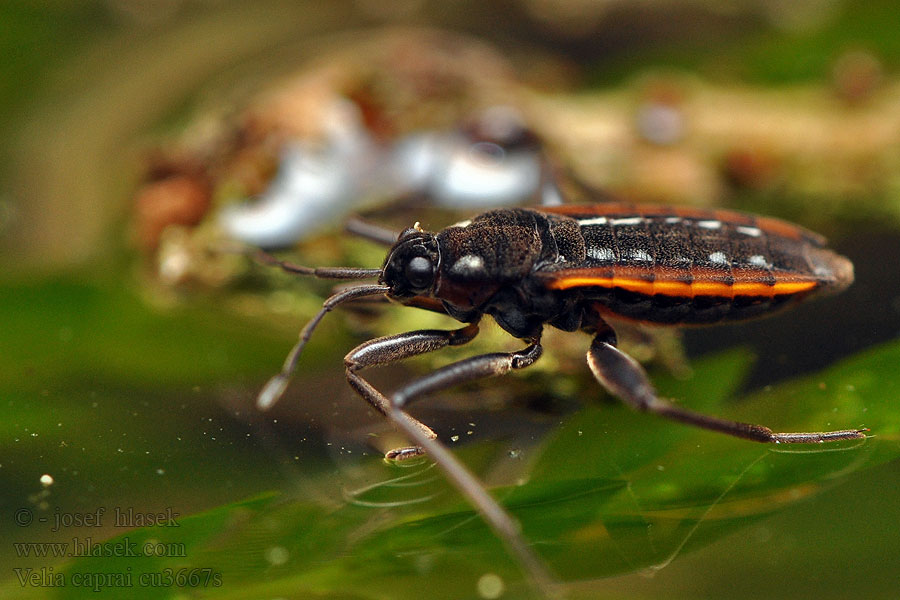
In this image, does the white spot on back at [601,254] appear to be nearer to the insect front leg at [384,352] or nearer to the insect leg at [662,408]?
the insect leg at [662,408]

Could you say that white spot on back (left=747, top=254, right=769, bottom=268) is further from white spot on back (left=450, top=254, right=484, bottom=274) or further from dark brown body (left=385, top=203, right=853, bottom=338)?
white spot on back (left=450, top=254, right=484, bottom=274)

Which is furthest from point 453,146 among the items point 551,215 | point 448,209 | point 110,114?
point 110,114

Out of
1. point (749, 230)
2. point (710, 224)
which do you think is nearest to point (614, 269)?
point (710, 224)

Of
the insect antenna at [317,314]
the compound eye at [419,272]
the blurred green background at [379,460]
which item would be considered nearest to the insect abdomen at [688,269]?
the blurred green background at [379,460]

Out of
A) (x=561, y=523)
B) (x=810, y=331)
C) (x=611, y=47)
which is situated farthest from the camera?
(x=611, y=47)

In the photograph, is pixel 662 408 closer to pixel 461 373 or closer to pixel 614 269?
pixel 614 269

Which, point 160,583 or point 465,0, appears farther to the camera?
point 465,0

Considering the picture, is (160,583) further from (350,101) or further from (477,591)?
(350,101)

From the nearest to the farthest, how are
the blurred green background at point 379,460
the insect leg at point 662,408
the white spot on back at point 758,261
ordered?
the blurred green background at point 379,460
the insect leg at point 662,408
the white spot on back at point 758,261
